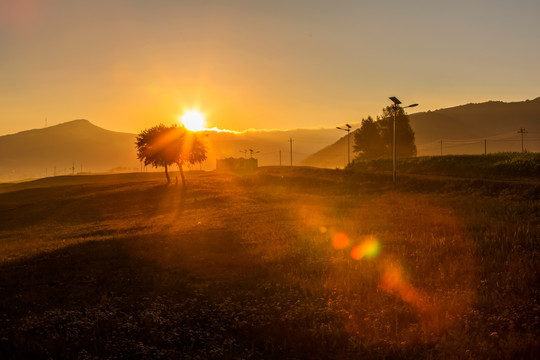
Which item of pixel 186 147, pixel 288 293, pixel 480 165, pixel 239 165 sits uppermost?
pixel 186 147

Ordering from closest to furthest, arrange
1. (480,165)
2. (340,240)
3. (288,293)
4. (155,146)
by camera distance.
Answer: (288,293) → (340,240) → (480,165) → (155,146)

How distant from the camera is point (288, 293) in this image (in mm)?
11281

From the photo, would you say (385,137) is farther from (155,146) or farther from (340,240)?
(340,240)

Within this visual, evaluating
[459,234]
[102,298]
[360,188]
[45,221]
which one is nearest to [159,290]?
[102,298]

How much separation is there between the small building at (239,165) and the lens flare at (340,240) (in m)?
114

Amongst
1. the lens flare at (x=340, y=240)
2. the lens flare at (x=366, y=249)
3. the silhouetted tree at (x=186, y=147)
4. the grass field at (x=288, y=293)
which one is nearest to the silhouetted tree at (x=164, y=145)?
the silhouetted tree at (x=186, y=147)

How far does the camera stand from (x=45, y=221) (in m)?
39.2

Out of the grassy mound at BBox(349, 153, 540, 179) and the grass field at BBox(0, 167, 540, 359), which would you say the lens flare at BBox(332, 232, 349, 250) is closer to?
the grass field at BBox(0, 167, 540, 359)

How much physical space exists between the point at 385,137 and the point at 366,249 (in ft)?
289

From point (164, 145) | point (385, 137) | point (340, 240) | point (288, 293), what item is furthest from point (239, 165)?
point (288, 293)

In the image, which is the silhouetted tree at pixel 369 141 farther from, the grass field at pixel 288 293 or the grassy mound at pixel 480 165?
the grass field at pixel 288 293

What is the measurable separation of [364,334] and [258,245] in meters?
10.3

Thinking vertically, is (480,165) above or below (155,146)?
below

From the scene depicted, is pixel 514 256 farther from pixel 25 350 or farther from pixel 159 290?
pixel 25 350
